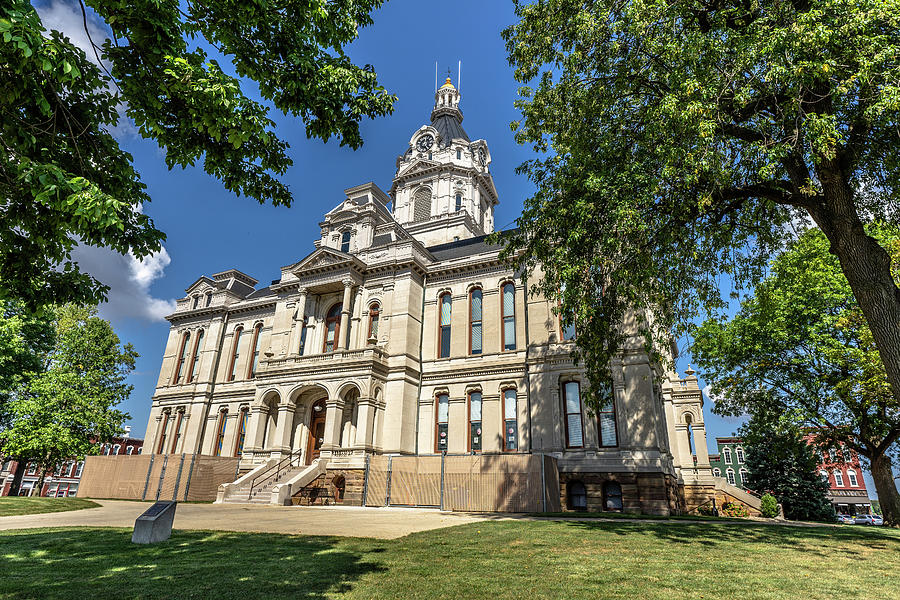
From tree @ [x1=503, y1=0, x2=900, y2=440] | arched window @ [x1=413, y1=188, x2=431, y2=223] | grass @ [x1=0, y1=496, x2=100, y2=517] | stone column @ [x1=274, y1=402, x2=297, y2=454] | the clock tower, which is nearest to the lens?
tree @ [x1=503, y1=0, x2=900, y2=440]

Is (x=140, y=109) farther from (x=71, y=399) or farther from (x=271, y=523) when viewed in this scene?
(x=71, y=399)

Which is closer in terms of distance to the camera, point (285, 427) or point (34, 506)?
point (34, 506)

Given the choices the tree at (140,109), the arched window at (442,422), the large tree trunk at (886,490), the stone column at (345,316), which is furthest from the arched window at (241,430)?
the large tree trunk at (886,490)

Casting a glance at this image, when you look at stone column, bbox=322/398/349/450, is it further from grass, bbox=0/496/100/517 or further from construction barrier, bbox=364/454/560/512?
grass, bbox=0/496/100/517

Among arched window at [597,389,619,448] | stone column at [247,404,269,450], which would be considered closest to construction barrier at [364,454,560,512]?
arched window at [597,389,619,448]

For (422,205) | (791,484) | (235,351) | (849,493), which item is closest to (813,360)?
(791,484)

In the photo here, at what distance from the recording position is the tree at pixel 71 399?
1159 inches

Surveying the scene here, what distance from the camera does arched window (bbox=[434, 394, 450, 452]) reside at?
1043 inches

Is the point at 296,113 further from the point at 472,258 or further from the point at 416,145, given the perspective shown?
the point at 416,145

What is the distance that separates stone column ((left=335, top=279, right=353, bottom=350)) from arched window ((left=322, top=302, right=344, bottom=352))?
91 centimetres

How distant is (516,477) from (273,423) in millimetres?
17048

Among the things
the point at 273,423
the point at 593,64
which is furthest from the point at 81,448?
the point at 593,64

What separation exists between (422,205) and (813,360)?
32.1 m

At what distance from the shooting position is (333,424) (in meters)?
25.8
